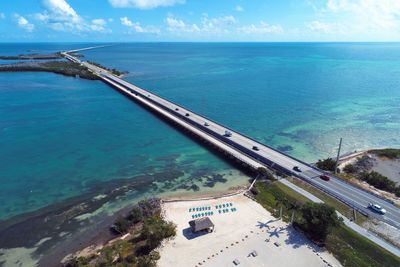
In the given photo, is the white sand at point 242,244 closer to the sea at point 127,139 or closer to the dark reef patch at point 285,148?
the sea at point 127,139

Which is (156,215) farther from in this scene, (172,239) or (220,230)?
(220,230)

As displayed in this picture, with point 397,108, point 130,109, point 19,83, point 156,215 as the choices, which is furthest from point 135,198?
point 19,83

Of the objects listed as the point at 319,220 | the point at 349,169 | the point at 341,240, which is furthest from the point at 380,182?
the point at 319,220

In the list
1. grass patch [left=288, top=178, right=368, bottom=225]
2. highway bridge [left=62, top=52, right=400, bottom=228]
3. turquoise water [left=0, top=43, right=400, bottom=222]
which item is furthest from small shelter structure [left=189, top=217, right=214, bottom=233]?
highway bridge [left=62, top=52, right=400, bottom=228]

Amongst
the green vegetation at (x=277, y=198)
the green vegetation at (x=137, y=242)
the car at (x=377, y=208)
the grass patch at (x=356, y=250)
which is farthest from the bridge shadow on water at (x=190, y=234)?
the car at (x=377, y=208)

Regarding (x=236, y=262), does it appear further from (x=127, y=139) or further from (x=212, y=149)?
(x=127, y=139)

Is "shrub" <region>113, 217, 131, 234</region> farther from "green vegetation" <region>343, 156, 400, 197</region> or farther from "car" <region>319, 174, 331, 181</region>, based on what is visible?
"green vegetation" <region>343, 156, 400, 197</region>
